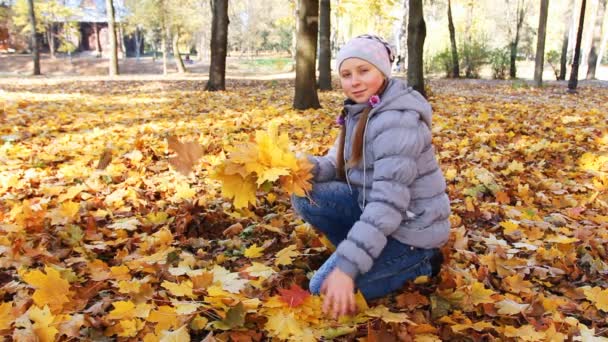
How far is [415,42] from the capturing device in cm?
886

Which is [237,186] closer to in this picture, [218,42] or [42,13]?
[218,42]

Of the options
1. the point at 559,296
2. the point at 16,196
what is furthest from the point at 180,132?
the point at 559,296

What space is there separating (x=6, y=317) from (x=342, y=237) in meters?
1.38

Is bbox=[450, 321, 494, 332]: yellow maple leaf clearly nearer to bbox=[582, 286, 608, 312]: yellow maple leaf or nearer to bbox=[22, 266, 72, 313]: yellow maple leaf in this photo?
bbox=[582, 286, 608, 312]: yellow maple leaf

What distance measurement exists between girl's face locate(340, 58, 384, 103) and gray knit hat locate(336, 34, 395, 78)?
20mm

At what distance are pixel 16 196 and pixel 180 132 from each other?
103 inches

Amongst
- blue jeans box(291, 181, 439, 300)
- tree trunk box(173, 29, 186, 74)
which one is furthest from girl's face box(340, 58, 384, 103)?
tree trunk box(173, 29, 186, 74)

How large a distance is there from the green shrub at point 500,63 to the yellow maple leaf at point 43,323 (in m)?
21.8

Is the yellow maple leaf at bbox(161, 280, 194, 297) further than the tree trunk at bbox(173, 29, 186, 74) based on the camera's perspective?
No

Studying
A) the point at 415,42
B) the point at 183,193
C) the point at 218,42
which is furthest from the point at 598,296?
the point at 218,42

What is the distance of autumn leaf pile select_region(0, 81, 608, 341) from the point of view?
1.80m

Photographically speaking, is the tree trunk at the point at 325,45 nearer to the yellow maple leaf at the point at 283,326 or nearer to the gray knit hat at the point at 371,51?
the gray knit hat at the point at 371,51

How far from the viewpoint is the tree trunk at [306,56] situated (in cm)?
772

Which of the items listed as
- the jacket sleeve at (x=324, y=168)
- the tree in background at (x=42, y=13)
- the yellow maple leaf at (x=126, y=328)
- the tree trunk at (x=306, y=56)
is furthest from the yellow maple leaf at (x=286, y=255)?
the tree in background at (x=42, y=13)
